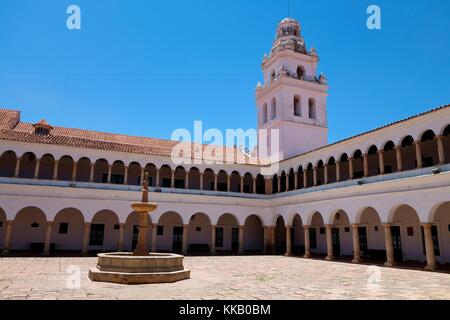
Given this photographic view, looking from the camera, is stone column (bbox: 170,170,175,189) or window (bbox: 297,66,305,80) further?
window (bbox: 297,66,305,80)

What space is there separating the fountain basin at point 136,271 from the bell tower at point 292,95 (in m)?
18.1

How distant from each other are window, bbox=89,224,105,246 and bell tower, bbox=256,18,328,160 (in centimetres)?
1353

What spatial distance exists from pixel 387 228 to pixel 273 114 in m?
15.3

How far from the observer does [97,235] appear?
2323 cm

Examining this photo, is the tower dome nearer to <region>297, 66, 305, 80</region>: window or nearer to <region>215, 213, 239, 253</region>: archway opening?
<region>297, 66, 305, 80</region>: window

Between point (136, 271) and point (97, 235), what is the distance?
579 inches

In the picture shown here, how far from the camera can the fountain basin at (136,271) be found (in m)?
9.48

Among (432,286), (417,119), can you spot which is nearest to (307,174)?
(417,119)

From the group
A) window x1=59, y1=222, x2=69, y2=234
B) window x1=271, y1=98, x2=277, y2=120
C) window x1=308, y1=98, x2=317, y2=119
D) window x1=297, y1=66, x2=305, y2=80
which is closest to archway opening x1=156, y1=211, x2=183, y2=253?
window x1=59, y1=222, x2=69, y2=234

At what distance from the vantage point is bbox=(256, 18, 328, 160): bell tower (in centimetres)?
2781

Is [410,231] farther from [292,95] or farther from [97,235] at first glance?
[97,235]

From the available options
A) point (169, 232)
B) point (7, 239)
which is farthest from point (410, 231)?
point (7, 239)
